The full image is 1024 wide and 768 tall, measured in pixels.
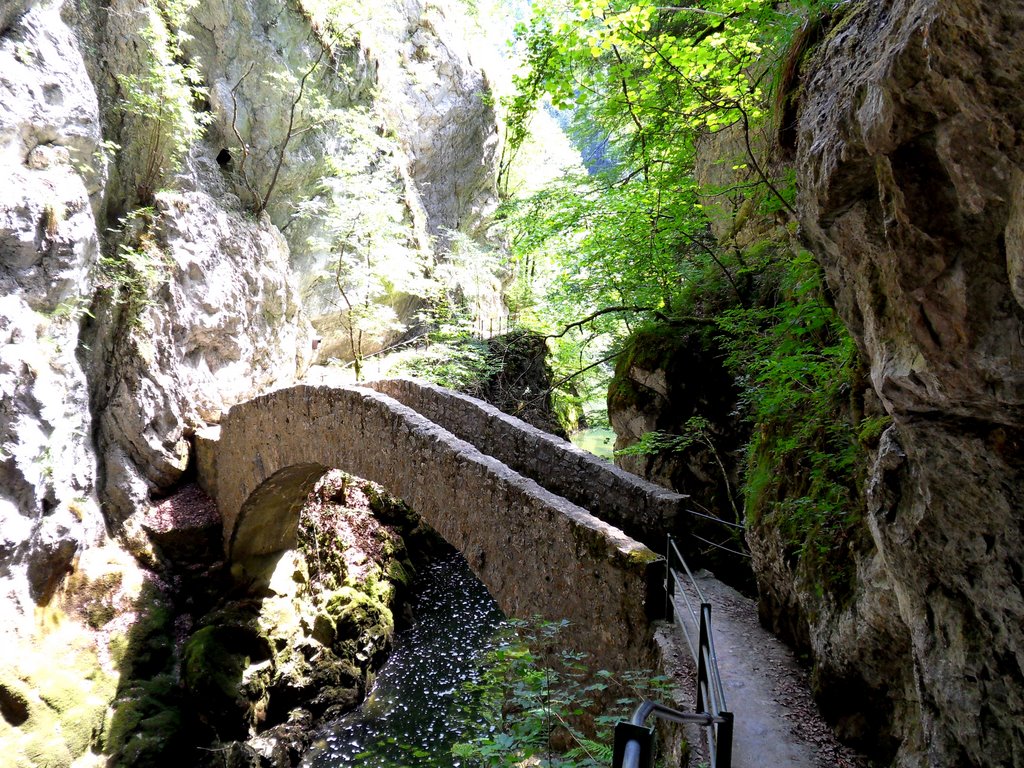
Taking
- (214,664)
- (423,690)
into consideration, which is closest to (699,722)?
(423,690)

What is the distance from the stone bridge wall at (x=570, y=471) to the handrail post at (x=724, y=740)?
2878 millimetres

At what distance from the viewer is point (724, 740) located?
5.55ft

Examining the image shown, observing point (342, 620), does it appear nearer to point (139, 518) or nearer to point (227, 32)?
point (139, 518)

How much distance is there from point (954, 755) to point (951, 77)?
7.35ft

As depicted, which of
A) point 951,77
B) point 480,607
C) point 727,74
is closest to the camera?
point 951,77

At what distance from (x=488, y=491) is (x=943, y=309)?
3806 mm

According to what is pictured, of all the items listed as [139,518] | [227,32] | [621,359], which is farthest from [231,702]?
[227,32]

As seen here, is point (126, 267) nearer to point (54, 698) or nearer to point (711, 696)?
point (54, 698)

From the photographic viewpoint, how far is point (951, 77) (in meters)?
1.59

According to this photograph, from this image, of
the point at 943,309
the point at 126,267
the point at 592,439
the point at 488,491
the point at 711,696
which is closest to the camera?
the point at 943,309

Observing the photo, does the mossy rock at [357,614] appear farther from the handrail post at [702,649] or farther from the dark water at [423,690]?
the handrail post at [702,649]

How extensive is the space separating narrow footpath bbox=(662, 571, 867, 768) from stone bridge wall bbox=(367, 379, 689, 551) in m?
0.74

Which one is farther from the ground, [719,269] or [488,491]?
[719,269]

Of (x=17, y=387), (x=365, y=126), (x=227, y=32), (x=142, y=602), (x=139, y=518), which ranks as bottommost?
(x=142, y=602)
